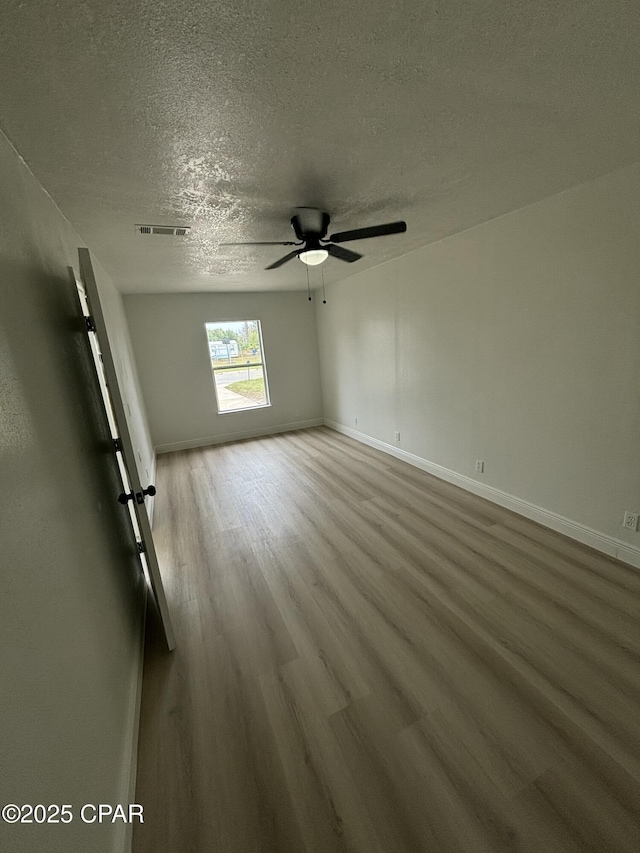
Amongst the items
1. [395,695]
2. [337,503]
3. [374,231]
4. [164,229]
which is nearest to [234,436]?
[337,503]

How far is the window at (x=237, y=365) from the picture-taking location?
217 inches

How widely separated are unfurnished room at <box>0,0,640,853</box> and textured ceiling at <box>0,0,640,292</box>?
0.04 feet

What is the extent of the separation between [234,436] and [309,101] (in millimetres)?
5061

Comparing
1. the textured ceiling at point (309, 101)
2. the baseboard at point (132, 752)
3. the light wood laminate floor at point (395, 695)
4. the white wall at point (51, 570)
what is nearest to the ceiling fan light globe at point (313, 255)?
the textured ceiling at point (309, 101)

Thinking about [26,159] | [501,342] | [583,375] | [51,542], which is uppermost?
[26,159]

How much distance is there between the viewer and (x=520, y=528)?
2.71m

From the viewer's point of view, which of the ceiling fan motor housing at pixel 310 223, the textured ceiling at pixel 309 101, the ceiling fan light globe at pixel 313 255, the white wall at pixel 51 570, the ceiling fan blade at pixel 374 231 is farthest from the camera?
the ceiling fan light globe at pixel 313 255

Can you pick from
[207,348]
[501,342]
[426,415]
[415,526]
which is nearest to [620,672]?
[415,526]

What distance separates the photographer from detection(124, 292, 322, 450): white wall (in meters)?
Result: 5.09

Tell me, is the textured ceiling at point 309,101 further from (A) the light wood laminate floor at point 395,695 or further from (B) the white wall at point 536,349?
(A) the light wood laminate floor at point 395,695

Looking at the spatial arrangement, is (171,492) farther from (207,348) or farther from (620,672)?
(620,672)

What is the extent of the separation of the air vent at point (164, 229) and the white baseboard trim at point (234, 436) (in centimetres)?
367

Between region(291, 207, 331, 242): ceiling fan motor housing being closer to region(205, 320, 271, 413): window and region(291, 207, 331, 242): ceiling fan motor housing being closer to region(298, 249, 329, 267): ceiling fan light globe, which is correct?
region(298, 249, 329, 267): ceiling fan light globe

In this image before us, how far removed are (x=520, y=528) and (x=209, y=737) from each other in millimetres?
2540
